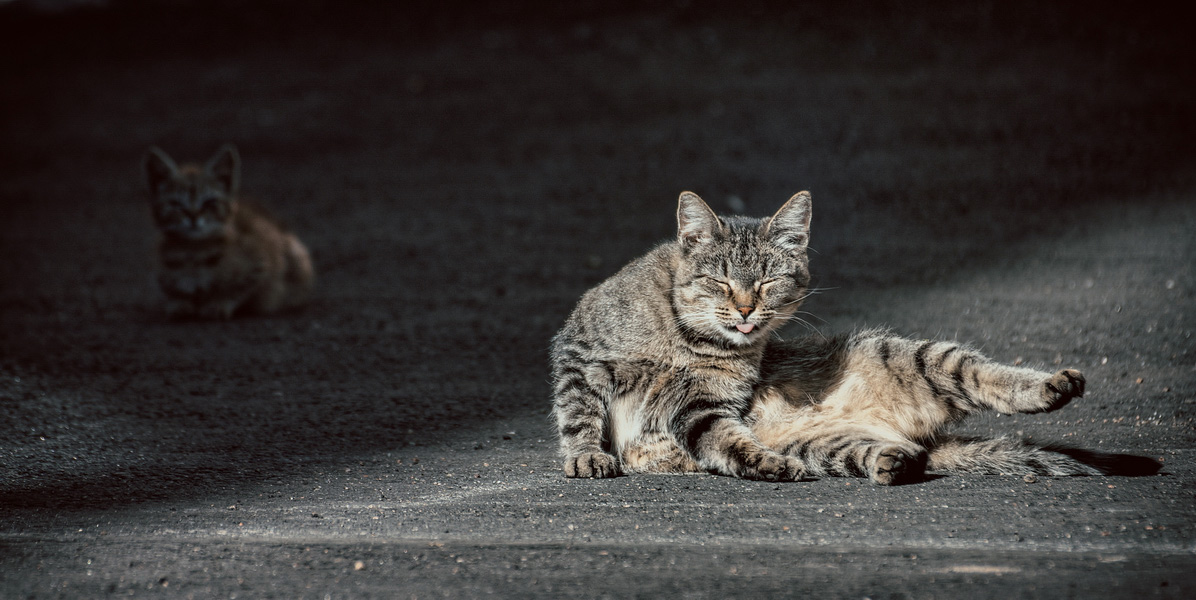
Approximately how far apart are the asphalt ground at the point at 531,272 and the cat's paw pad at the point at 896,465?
→ 8 centimetres

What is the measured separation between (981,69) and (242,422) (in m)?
8.66

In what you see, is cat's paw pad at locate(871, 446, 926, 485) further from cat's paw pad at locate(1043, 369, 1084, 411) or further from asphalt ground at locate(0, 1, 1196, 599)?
cat's paw pad at locate(1043, 369, 1084, 411)

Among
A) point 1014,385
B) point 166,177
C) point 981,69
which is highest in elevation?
point 981,69

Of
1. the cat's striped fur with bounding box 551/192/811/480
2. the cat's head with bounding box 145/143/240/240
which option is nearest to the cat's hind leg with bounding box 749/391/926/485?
the cat's striped fur with bounding box 551/192/811/480

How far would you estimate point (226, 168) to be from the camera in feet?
21.7

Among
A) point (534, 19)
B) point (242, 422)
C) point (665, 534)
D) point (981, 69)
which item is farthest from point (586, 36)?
point (665, 534)

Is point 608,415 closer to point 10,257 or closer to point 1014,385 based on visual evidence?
point 1014,385

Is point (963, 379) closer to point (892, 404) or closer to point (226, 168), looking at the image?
point (892, 404)

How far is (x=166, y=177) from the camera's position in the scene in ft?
21.3

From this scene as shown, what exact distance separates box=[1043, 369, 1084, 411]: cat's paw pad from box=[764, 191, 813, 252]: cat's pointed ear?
3.22 ft

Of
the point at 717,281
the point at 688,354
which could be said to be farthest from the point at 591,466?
the point at 717,281

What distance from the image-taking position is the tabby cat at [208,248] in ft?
21.2

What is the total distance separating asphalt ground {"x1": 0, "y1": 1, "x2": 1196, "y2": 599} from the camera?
311 cm

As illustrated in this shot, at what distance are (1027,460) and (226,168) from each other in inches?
196
